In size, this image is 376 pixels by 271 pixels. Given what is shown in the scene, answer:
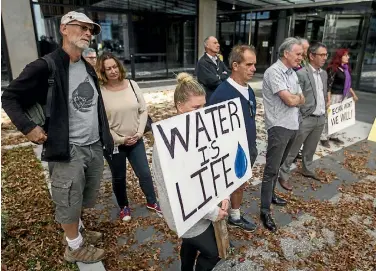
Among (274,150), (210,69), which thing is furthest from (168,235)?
(210,69)

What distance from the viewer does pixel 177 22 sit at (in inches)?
493

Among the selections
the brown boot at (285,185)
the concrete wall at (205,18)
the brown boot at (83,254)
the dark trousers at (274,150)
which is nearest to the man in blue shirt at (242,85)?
the dark trousers at (274,150)

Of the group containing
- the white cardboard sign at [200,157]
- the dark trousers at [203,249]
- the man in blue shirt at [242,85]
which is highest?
the man in blue shirt at [242,85]

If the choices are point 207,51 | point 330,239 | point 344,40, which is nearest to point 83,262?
point 330,239

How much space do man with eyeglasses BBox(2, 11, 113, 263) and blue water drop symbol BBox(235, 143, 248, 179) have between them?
45.4 inches

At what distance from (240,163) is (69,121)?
53.8 inches

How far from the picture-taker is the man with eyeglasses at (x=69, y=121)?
77.6 inches

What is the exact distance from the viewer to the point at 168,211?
A: 174 centimetres

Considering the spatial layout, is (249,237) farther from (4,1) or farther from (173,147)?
(4,1)

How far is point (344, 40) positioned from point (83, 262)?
1183 cm

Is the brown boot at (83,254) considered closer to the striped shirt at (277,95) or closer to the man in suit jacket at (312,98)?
the striped shirt at (277,95)

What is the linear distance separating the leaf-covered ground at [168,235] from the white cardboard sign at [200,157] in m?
1.06

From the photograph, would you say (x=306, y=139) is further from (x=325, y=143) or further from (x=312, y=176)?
(x=325, y=143)

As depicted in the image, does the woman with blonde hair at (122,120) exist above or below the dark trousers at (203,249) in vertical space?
above
